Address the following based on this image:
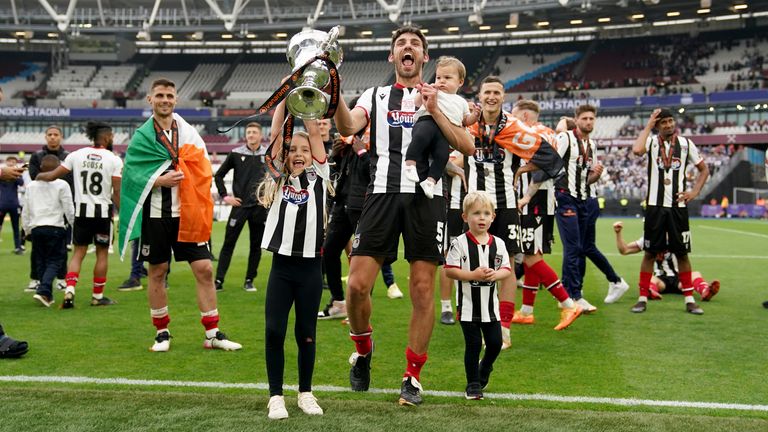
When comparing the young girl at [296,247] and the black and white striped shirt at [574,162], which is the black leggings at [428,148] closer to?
the young girl at [296,247]

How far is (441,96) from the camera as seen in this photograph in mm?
4465

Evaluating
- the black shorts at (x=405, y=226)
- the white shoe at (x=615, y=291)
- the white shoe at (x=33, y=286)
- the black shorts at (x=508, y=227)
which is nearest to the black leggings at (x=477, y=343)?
the black shorts at (x=405, y=226)

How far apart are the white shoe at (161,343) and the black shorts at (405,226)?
2.13 meters

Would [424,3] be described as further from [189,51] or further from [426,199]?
[426,199]

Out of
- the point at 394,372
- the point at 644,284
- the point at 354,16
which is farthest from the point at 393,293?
the point at 354,16

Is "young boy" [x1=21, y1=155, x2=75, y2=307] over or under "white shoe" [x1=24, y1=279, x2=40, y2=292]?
over

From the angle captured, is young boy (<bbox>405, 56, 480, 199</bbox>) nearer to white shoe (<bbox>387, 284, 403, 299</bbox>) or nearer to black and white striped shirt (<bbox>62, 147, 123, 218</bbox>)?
white shoe (<bbox>387, 284, 403, 299</bbox>)

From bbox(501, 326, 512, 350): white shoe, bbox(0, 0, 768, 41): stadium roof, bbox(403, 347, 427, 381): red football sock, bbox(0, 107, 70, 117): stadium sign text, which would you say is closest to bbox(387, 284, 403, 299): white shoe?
bbox(501, 326, 512, 350): white shoe

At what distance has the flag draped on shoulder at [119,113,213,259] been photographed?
19.0 feet

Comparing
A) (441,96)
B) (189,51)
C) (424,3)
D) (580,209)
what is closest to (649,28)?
(424,3)

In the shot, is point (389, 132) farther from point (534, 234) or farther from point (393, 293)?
point (393, 293)

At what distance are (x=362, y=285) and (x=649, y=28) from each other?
182 ft

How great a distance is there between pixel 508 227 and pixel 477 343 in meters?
1.58

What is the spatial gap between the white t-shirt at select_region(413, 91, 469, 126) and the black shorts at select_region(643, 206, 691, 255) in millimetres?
4017
